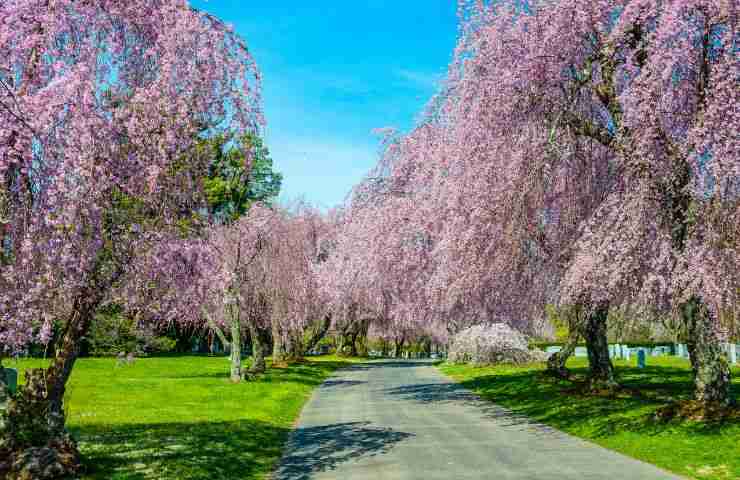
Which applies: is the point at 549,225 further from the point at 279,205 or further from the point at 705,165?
the point at 279,205

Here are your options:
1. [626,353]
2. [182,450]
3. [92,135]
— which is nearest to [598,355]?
[182,450]

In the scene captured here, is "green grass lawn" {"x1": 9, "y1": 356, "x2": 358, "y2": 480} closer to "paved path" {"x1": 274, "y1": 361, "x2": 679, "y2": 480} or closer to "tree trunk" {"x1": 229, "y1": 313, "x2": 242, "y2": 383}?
"tree trunk" {"x1": 229, "y1": 313, "x2": 242, "y2": 383}

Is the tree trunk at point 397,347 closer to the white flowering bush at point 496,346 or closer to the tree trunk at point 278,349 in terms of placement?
the tree trunk at point 278,349

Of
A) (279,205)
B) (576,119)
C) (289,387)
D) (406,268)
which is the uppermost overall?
(279,205)

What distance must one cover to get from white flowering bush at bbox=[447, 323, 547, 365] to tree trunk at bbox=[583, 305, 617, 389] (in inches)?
716

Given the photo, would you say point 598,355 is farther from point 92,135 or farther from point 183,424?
point 92,135

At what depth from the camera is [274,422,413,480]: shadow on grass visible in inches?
465

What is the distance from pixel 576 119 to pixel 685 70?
2659 mm

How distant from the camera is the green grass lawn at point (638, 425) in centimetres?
1155

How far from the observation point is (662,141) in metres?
13.9

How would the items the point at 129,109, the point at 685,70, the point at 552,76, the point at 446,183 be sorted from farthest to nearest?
the point at 446,183, the point at 552,76, the point at 685,70, the point at 129,109

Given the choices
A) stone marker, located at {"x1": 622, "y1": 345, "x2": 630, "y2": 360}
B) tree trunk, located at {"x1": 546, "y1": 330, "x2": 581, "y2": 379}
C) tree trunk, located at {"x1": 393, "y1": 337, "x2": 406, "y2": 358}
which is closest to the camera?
tree trunk, located at {"x1": 546, "y1": 330, "x2": 581, "y2": 379}

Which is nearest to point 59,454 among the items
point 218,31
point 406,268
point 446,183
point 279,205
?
point 218,31

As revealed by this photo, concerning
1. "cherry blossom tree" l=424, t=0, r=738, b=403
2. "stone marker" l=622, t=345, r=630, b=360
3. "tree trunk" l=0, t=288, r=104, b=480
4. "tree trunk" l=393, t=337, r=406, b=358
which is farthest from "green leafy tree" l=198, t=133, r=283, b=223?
"stone marker" l=622, t=345, r=630, b=360
